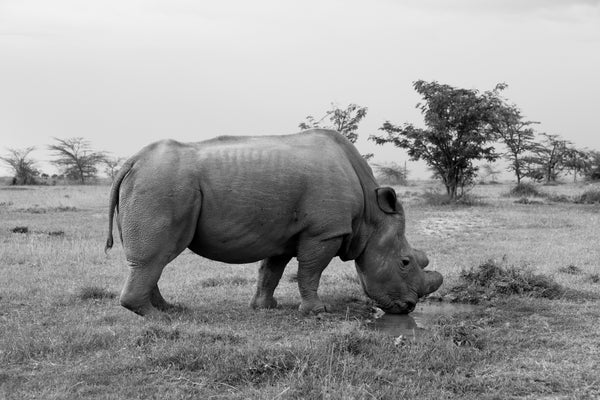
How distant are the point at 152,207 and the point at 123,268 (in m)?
4.47

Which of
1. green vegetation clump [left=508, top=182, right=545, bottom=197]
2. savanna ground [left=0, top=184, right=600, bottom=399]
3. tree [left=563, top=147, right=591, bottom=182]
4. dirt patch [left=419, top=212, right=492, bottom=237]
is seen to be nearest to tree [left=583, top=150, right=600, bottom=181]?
tree [left=563, top=147, right=591, bottom=182]

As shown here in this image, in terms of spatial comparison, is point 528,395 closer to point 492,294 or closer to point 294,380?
point 294,380

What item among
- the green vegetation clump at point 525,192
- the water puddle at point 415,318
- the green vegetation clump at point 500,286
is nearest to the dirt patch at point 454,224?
the green vegetation clump at point 500,286

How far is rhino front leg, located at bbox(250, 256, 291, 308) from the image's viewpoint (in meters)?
7.77

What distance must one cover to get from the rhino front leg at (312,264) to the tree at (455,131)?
64.2 feet

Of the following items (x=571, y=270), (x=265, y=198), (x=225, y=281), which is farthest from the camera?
(x=571, y=270)

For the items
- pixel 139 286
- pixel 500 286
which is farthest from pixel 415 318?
pixel 139 286

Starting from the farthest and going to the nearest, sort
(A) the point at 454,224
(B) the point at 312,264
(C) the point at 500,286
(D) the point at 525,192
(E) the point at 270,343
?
(D) the point at 525,192 → (A) the point at 454,224 → (C) the point at 500,286 → (B) the point at 312,264 → (E) the point at 270,343

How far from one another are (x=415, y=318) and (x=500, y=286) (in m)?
1.60

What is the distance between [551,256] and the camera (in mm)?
12219

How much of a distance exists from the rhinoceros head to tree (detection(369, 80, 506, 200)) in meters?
19.0

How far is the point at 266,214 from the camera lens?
7109mm

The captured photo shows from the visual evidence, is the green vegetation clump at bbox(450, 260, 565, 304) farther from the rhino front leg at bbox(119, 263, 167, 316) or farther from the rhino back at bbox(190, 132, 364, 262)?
the rhino front leg at bbox(119, 263, 167, 316)

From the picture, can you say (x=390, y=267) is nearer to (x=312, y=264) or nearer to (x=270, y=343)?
(x=312, y=264)
